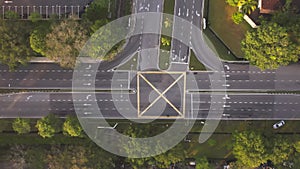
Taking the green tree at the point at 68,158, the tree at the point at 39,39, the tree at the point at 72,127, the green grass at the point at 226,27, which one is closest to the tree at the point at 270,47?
the green grass at the point at 226,27

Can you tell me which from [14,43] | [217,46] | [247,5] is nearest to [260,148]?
[217,46]

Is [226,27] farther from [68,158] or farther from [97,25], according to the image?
[68,158]

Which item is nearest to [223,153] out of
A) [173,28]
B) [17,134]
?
[173,28]

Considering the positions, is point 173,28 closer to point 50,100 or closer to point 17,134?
point 50,100

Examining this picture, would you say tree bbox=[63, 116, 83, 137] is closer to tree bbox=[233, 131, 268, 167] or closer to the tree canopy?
the tree canopy

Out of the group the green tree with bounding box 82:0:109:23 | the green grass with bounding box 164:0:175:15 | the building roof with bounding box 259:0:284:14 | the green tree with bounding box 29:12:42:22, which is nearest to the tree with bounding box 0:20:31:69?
the green tree with bounding box 29:12:42:22

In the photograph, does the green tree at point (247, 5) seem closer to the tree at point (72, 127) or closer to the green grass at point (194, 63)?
the green grass at point (194, 63)
